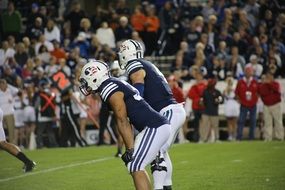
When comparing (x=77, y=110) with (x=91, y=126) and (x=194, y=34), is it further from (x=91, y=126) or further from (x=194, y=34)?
(x=194, y=34)

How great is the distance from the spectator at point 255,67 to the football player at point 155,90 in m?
11.0

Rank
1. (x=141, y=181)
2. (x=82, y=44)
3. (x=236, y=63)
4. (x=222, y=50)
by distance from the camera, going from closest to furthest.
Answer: (x=141, y=181) < (x=236, y=63) < (x=222, y=50) < (x=82, y=44)

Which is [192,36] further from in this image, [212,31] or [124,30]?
[124,30]

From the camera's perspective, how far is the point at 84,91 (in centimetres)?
828

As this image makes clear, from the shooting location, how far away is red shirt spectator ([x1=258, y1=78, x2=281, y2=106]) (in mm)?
19125

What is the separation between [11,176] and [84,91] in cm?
434

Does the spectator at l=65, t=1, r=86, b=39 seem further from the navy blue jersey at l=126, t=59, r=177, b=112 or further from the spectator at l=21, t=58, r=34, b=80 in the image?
the navy blue jersey at l=126, t=59, r=177, b=112

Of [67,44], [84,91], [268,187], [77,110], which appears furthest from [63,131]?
[84,91]

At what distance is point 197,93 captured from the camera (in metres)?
19.7

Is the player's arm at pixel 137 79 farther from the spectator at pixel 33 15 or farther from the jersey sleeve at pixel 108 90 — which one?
the spectator at pixel 33 15

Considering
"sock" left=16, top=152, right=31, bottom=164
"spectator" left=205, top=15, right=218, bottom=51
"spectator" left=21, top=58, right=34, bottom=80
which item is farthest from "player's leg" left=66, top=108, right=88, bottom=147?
"sock" left=16, top=152, right=31, bottom=164

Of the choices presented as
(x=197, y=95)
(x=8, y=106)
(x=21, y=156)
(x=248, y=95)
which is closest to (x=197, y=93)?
(x=197, y=95)

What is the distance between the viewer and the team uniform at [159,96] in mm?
8953

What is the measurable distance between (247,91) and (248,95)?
0.10m
